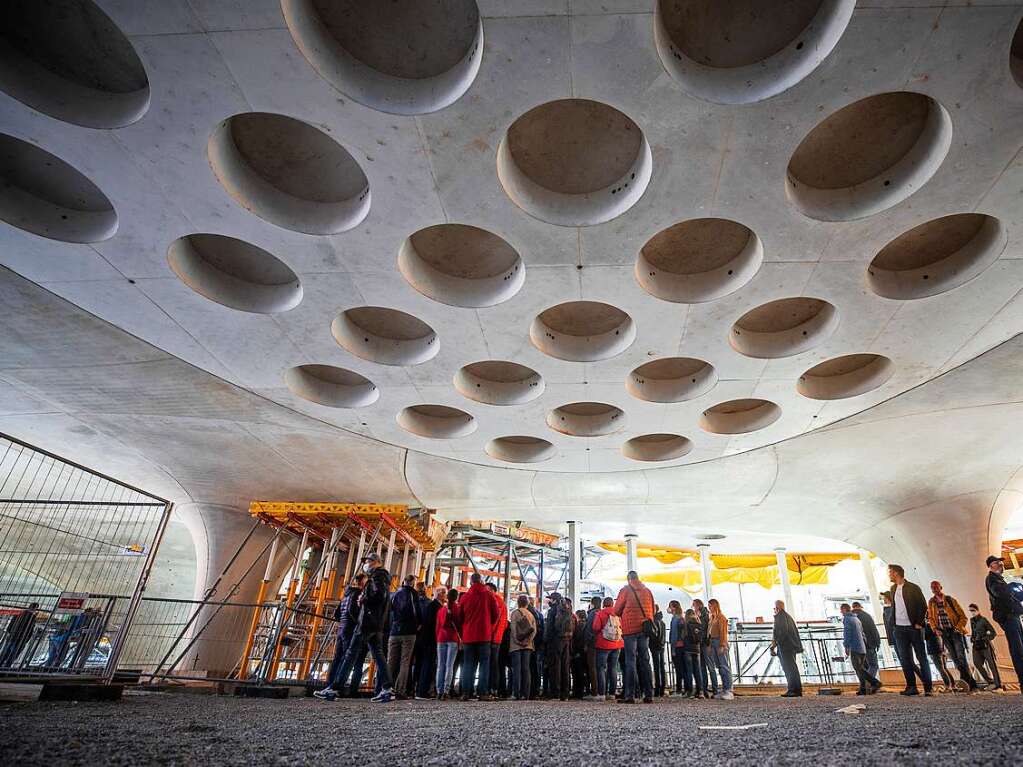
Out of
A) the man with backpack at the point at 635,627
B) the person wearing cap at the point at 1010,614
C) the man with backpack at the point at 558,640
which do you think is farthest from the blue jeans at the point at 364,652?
the person wearing cap at the point at 1010,614

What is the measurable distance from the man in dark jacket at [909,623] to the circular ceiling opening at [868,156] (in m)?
5.11

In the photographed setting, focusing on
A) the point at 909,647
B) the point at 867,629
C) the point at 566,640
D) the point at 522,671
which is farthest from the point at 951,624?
the point at 522,671

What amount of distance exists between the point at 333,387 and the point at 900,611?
10828 mm

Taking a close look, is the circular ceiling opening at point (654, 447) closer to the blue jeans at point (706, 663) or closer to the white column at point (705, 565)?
the blue jeans at point (706, 663)

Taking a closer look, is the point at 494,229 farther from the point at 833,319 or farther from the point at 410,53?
the point at 833,319

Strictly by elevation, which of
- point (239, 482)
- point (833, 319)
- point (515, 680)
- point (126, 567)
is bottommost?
point (515, 680)

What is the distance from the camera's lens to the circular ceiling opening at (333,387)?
11.8 meters

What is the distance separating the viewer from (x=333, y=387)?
12.2 m

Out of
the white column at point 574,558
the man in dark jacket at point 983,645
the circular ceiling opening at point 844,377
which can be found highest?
the circular ceiling opening at point 844,377

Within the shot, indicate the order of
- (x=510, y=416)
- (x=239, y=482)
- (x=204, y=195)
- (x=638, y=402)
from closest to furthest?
1. (x=204, y=195)
2. (x=638, y=402)
3. (x=510, y=416)
4. (x=239, y=482)

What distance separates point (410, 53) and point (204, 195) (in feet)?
10.7

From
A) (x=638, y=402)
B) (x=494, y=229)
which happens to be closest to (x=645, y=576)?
(x=638, y=402)

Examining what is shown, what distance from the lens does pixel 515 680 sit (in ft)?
30.3

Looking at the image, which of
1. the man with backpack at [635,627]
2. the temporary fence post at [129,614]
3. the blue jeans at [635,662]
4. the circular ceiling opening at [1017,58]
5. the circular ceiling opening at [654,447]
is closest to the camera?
the circular ceiling opening at [1017,58]
